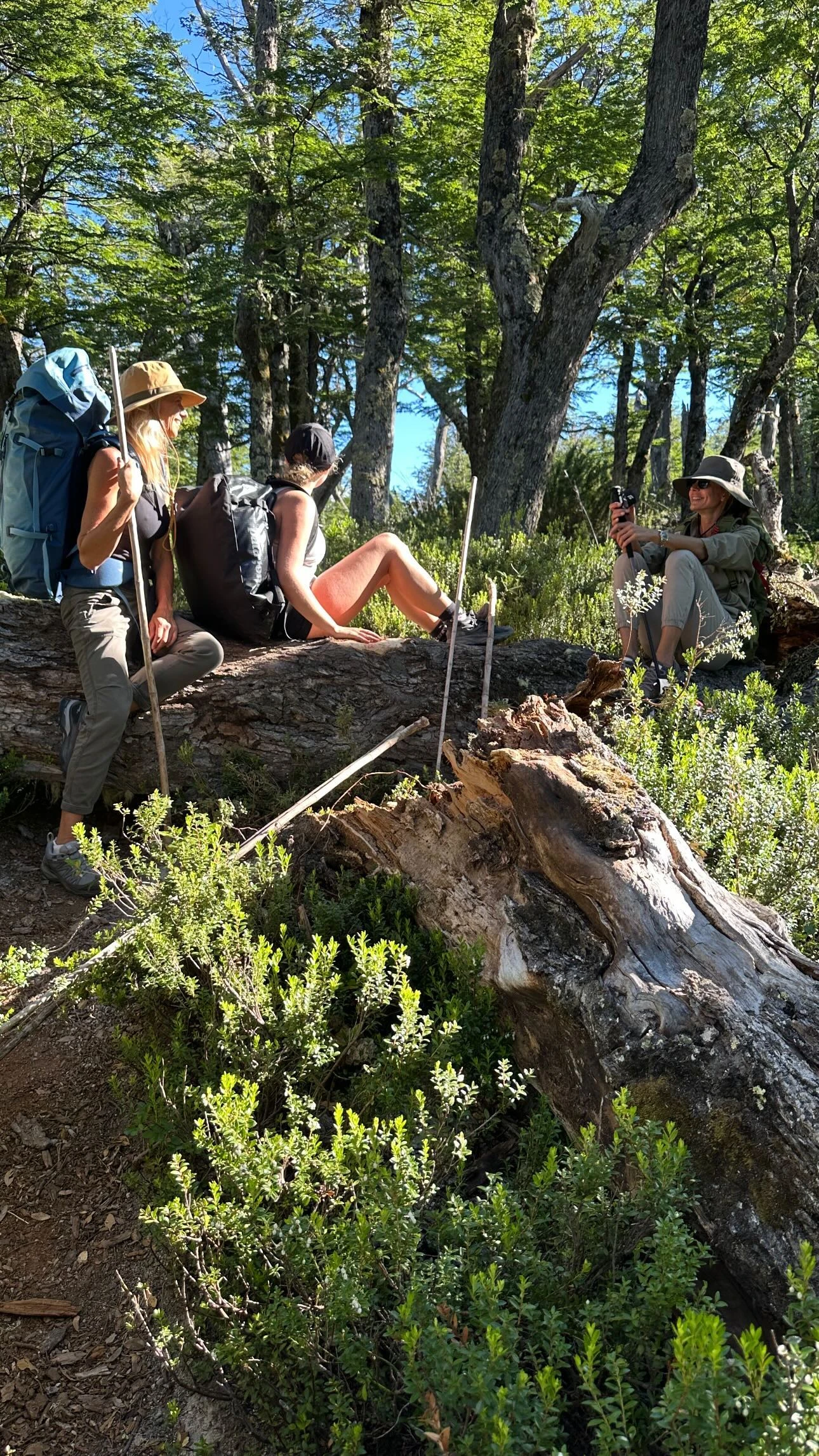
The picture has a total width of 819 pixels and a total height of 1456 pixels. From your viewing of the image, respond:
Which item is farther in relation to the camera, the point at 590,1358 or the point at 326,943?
the point at 326,943

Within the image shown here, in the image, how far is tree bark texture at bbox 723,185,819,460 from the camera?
10922mm

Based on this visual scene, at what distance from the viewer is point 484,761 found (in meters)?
3.01

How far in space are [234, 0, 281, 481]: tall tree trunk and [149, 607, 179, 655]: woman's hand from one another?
793cm

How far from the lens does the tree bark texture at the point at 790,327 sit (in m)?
10.9

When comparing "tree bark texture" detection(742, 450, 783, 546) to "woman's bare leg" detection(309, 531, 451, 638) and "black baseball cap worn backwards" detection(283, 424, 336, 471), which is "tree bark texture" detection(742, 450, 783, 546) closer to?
"woman's bare leg" detection(309, 531, 451, 638)

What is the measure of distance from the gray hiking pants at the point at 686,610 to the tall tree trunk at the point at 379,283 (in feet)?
18.8

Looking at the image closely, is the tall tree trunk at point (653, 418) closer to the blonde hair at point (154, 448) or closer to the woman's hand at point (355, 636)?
the woman's hand at point (355, 636)

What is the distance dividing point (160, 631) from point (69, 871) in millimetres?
1127

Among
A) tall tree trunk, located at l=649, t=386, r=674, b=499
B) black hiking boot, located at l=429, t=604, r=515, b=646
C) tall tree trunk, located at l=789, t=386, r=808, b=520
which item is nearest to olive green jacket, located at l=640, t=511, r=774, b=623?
black hiking boot, located at l=429, t=604, r=515, b=646

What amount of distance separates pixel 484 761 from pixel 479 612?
2.34 metres

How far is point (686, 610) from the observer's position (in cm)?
557

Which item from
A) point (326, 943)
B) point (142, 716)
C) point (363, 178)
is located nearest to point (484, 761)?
point (326, 943)

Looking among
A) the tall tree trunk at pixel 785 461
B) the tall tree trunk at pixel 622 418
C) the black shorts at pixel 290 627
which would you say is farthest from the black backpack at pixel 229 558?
Answer: the tall tree trunk at pixel 622 418

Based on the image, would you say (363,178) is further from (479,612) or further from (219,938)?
(219,938)
